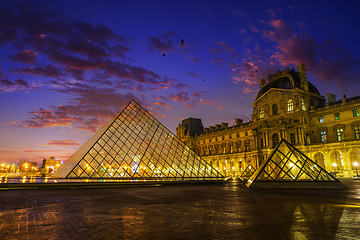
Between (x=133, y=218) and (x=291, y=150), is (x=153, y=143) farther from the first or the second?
(x=133, y=218)

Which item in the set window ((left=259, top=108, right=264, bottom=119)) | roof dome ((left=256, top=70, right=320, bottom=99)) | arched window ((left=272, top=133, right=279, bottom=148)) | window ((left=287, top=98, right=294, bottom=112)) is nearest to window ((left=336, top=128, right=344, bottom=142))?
window ((left=287, top=98, right=294, bottom=112))

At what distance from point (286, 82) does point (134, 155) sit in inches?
1287

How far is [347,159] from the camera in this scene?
33.2m

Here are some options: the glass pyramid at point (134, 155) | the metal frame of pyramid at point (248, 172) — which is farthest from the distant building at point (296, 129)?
the glass pyramid at point (134, 155)

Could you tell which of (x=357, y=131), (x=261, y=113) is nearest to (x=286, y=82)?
(x=261, y=113)

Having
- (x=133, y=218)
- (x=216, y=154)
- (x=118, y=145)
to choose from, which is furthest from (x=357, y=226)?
(x=216, y=154)

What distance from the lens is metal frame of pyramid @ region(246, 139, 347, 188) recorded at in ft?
51.1

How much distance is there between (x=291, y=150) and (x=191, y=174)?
10.0m

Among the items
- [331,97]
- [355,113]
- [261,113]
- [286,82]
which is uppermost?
[286,82]

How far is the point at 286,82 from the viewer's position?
141 ft

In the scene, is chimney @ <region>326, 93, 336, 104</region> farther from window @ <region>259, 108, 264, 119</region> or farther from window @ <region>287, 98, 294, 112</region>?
window @ <region>259, 108, 264, 119</region>

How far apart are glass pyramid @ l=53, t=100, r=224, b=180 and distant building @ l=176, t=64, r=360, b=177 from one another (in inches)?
811

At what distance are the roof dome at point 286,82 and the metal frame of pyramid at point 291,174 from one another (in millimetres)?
26954

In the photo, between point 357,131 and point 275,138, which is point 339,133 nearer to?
point 357,131
